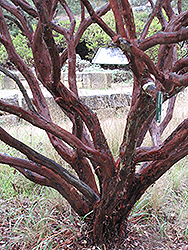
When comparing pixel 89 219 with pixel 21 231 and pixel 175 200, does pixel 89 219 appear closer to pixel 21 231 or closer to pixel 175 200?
pixel 21 231

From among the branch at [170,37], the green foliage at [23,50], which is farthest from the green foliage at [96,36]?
the branch at [170,37]

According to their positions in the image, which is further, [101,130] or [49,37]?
[101,130]

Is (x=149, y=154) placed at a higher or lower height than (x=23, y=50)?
lower

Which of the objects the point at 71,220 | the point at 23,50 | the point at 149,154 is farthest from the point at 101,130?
the point at 23,50

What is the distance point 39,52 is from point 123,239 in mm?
1020

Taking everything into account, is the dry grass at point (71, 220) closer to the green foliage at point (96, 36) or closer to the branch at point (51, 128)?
the branch at point (51, 128)

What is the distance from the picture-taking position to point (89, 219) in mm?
1355

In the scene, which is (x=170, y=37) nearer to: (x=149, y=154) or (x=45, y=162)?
(x=149, y=154)

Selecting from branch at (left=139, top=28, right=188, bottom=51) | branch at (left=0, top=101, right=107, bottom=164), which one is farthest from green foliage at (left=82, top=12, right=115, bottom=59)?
branch at (left=139, top=28, right=188, bottom=51)

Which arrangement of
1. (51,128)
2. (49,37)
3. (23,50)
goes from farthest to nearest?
(23,50) → (51,128) → (49,37)

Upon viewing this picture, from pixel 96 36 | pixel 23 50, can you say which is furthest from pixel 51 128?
pixel 96 36

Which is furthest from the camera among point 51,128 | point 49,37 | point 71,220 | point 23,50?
point 23,50

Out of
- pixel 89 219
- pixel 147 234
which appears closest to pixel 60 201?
pixel 89 219

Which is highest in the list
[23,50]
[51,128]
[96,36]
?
[96,36]
